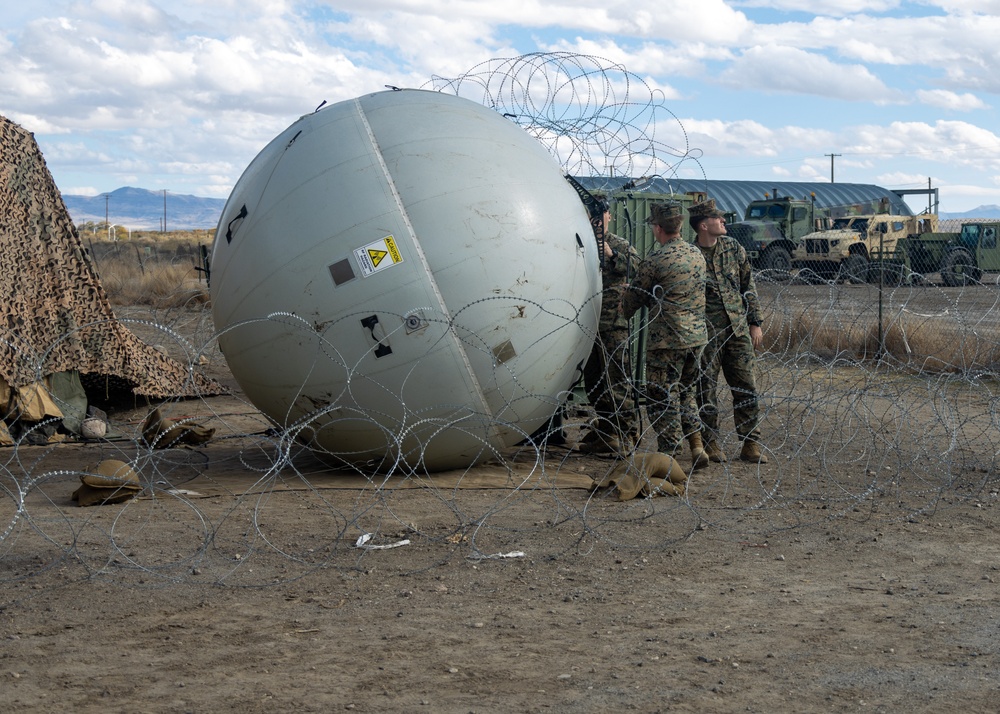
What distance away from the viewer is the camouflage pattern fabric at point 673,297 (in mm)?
7379

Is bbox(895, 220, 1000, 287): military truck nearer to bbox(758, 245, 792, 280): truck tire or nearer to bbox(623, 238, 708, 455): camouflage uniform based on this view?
bbox(758, 245, 792, 280): truck tire

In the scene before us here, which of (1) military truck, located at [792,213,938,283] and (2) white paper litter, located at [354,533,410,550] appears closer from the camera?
(2) white paper litter, located at [354,533,410,550]

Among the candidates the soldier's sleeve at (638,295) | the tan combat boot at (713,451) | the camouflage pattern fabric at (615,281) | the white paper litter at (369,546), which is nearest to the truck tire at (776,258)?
the tan combat boot at (713,451)

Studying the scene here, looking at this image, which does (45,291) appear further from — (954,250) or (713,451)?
(954,250)

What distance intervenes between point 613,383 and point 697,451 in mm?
848

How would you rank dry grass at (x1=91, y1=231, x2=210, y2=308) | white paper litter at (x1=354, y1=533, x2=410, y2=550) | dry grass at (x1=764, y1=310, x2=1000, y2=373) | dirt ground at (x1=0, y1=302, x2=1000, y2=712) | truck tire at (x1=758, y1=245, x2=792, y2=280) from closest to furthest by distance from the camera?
1. dirt ground at (x1=0, y1=302, x2=1000, y2=712)
2. white paper litter at (x1=354, y1=533, x2=410, y2=550)
3. dry grass at (x1=764, y1=310, x2=1000, y2=373)
4. dry grass at (x1=91, y1=231, x2=210, y2=308)
5. truck tire at (x1=758, y1=245, x2=792, y2=280)

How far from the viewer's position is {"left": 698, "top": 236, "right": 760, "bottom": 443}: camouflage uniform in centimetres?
785

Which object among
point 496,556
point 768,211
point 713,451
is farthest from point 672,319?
point 768,211

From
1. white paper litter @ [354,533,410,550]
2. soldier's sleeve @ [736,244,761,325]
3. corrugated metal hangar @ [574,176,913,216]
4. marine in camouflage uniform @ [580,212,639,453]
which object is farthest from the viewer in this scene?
corrugated metal hangar @ [574,176,913,216]

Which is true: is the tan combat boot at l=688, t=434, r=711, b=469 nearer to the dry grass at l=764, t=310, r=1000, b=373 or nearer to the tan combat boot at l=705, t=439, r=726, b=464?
the tan combat boot at l=705, t=439, r=726, b=464

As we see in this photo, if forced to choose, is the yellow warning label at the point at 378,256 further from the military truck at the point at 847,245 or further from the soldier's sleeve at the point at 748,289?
the military truck at the point at 847,245

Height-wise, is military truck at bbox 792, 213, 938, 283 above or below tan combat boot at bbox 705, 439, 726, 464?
above

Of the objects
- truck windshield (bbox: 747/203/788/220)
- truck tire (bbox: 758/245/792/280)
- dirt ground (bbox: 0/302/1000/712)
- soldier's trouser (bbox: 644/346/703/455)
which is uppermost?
truck windshield (bbox: 747/203/788/220)

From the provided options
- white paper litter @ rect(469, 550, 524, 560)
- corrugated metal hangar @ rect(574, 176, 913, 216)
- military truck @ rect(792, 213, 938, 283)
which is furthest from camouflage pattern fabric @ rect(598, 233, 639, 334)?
corrugated metal hangar @ rect(574, 176, 913, 216)
